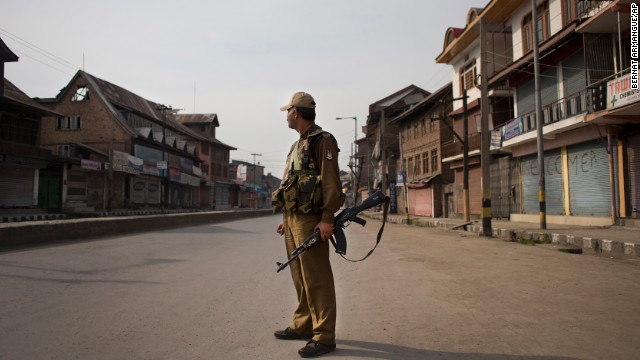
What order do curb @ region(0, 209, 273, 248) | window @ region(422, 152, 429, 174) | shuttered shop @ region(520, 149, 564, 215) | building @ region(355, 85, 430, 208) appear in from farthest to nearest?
building @ region(355, 85, 430, 208)
window @ region(422, 152, 429, 174)
shuttered shop @ region(520, 149, 564, 215)
curb @ region(0, 209, 273, 248)

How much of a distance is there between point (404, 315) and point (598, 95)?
14.1 metres

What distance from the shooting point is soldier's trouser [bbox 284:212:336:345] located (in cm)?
313

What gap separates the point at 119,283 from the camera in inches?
218

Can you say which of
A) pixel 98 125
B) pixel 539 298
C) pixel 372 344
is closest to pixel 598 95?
pixel 539 298

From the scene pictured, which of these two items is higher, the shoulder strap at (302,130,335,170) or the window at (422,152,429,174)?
the window at (422,152,429,174)

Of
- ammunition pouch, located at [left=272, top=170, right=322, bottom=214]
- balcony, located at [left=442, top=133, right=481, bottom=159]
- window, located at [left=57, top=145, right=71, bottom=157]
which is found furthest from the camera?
window, located at [left=57, top=145, right=71, bottom=157]

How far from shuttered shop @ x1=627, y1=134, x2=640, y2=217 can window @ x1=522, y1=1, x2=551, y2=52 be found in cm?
631

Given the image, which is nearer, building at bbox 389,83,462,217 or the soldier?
the soldier

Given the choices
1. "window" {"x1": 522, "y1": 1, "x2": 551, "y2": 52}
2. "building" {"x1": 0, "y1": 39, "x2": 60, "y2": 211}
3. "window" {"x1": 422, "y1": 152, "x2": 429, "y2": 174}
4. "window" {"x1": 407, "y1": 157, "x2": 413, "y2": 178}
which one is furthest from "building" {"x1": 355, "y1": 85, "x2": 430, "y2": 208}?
"building" {"x1": 0, "y1": 39, "x2": 60, "y2": 211}

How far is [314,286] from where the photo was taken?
10.5ft

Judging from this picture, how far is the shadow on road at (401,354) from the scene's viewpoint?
2.96 metres

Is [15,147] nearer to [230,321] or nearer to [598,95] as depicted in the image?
[230,321]

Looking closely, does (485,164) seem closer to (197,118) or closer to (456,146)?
(456,146)

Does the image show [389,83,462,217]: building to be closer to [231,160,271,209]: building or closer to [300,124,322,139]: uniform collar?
[300,124,322,139]: uniform collar
